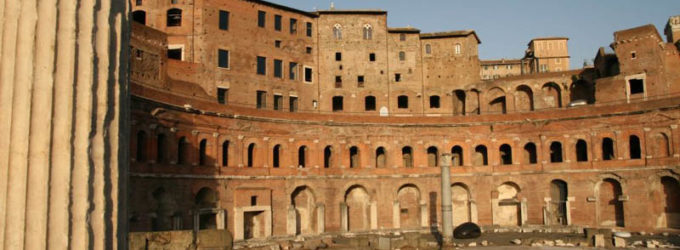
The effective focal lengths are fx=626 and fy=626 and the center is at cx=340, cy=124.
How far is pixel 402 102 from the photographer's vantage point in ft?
171

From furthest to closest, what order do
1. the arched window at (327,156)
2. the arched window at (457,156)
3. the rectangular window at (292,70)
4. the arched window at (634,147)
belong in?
the rectangular window at (292,70) < the arched window at (457,156) < the arched window at (327,156) < the arched window at (634,147)

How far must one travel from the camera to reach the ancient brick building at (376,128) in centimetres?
3806

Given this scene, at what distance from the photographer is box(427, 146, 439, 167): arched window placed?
46906mm

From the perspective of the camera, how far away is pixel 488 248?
109 feet

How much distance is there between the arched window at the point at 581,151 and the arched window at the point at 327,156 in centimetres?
1747

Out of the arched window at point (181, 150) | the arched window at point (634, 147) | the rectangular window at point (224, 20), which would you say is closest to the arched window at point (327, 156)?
the arched window at point (181, 150)

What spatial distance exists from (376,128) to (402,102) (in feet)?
26.0

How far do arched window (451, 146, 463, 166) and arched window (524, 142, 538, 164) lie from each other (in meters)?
4.69

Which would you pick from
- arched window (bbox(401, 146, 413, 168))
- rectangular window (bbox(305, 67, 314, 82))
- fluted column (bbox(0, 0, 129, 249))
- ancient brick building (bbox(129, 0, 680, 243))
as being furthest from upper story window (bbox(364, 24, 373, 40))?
fluted column (bbox(0, 0, 129, 249))

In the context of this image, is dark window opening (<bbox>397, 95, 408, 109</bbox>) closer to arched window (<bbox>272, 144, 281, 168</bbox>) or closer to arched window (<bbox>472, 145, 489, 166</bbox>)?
arched window (<bbox>472, 145, 489, 166</bbox>)

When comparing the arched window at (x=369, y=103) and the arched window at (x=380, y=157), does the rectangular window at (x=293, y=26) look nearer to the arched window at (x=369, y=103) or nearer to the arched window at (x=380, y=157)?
the arched window at (x=369, y=103)

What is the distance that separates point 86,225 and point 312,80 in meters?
44.9

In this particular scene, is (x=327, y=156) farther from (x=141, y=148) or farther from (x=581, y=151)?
(x=581, y=151)

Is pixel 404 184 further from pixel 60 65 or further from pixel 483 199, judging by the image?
pixel 60 65
